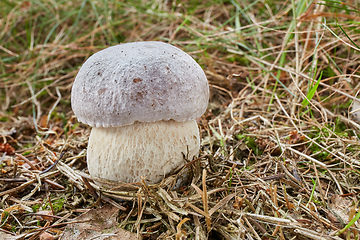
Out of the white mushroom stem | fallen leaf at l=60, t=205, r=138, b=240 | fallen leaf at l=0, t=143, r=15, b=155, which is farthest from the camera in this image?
fallen leaf at l=0, t=143, r=15, b=155

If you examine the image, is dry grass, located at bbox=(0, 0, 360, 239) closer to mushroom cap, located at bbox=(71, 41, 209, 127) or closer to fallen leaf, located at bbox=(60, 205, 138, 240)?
fallen leaf, located at bbox=(60, 205, 138, 240)

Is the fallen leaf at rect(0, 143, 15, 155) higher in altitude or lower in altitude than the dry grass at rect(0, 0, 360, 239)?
lower

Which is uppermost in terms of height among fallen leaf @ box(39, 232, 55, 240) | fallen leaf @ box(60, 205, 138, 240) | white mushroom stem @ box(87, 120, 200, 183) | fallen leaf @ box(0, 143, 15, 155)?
white mushroom stem @ box(87, 120, 200, 183)

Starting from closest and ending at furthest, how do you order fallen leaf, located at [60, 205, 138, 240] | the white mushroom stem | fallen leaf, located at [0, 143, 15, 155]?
fallen leaf, located at [60, 205, 138, 240] < the white mushroom stem < fallen leaf, located at [0, 143, 15, 155]

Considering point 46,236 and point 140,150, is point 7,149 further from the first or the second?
point 140,150

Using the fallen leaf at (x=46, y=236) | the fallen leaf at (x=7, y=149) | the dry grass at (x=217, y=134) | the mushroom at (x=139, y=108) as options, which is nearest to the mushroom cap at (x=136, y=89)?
the mushroom at (x=139, y=108)

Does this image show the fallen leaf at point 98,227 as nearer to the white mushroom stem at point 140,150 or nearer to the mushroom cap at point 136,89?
the white mushroom stem at point 140,150

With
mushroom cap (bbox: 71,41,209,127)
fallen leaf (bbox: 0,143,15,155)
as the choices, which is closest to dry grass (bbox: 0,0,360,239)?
fallen leaf (bbox: 0,143,15,155)
